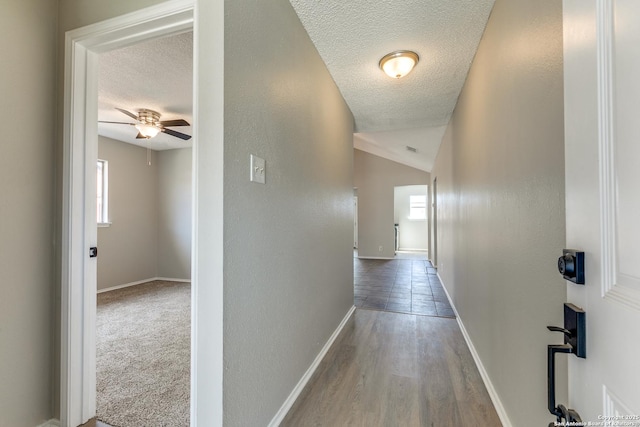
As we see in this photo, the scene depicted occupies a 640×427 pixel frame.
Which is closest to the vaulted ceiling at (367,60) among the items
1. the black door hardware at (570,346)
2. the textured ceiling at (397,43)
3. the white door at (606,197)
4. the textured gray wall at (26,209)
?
the textured ceiling at (397,43)

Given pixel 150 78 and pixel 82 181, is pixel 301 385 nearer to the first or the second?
pixel 82 181

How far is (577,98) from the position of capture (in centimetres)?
A: 54

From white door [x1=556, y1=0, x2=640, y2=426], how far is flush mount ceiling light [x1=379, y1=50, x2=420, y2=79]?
172 cm

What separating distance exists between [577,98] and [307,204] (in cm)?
149

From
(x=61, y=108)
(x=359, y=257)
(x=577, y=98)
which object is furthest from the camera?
(x=359, y=257)

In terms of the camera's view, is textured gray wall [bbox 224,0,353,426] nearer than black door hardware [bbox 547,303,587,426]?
No

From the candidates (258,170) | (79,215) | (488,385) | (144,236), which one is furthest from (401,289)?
(144,236)

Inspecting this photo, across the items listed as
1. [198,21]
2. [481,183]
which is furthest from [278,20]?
[481,183]

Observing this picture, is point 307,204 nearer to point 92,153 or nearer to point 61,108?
point 92,153

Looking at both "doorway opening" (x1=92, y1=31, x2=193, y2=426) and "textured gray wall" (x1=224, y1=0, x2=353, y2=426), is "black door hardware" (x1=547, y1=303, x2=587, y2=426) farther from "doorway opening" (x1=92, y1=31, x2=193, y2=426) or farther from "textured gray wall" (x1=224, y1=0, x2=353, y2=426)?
"doorway opening" (x1=92, y1=31, x2=193, y2=426)

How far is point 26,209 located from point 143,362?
4.74ft

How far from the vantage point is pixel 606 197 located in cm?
46

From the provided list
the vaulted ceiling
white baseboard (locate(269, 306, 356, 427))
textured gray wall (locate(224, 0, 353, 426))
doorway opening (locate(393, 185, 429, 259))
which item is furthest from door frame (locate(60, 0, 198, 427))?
doorway opening (locate(393, 185, 429, 259))

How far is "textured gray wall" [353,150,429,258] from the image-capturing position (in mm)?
7348
